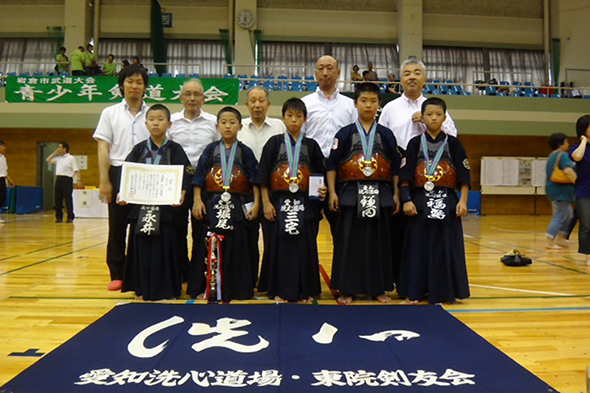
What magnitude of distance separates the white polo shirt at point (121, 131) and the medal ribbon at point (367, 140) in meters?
1.58

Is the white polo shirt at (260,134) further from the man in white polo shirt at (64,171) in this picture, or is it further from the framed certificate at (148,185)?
the man in white polo shirt at (64,171)

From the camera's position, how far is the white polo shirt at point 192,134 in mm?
3539

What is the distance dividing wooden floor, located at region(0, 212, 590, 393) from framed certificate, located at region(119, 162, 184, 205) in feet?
2.33

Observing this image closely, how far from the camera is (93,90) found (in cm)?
1177

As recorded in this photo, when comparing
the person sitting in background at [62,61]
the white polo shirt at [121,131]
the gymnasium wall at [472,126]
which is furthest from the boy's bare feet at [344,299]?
the person sitting in background at [62,61]

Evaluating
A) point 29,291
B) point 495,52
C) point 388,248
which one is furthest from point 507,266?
point 495,52

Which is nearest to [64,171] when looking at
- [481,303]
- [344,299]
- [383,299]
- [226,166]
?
[226,166]

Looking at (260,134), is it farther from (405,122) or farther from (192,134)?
(405,122)

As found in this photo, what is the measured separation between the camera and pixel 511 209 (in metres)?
14.4

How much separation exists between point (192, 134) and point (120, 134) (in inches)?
20.6

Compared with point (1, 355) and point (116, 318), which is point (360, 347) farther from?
point (1, 355)

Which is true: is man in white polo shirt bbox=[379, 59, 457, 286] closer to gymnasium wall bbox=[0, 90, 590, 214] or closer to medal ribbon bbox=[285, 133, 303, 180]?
medal ribbon bbox=[285, 133, 303, 180]

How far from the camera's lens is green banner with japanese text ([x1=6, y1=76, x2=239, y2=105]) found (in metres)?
11.5

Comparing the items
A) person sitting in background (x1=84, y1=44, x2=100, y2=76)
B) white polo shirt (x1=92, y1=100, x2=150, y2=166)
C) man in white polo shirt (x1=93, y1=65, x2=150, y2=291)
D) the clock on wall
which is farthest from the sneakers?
the clock on wall
